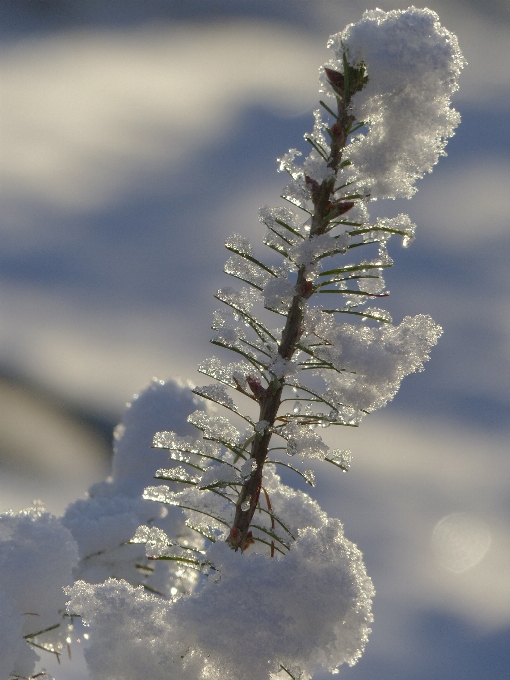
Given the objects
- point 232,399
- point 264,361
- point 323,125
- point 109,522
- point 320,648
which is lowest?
point 320,648

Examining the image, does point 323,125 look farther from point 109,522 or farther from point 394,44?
point 109,522

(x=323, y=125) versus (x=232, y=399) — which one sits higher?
(x=323, y=125)

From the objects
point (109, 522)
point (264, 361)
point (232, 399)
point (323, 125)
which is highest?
point (323, 125)

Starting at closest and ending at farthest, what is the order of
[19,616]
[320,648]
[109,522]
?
[320,648] < [19,616] < [109,522]

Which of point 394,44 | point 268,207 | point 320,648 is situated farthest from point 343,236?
point 320,648

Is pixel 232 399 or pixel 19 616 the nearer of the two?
pixel 232 399

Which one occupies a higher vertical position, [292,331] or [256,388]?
[292,331]

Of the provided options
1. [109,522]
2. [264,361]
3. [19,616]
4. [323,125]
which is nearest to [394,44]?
[323,125]

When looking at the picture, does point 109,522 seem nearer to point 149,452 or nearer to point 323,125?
point 149,452

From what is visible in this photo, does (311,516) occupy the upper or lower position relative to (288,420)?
lower

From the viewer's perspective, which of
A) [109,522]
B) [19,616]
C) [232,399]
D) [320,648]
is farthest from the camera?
[109,522]
